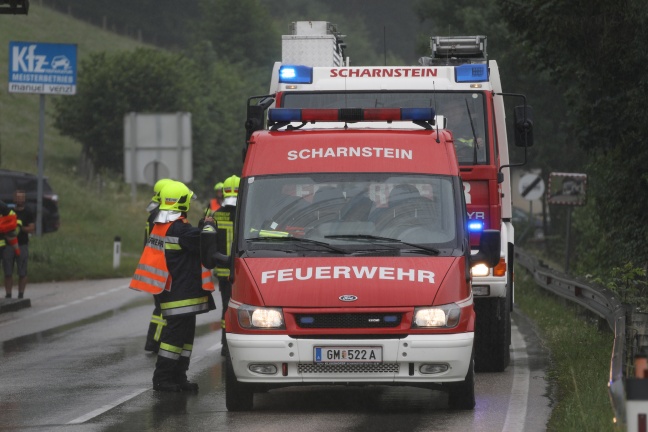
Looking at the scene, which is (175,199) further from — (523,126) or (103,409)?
(523,126)

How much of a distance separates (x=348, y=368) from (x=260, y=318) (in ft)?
2.48

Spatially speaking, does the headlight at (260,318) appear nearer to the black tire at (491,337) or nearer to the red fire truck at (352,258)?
the red fire truck at (352,258)

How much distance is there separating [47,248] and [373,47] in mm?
Answer: 116153

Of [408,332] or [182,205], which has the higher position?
[182,205]

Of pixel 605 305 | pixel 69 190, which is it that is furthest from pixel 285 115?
pixel 69 190

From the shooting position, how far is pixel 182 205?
13.7 m

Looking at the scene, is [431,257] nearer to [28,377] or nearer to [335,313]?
[335,313]

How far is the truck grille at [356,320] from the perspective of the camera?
11.5 m

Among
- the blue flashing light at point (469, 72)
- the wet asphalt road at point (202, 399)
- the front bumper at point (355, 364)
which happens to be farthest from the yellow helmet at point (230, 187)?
the front bumper at point (355, 364)

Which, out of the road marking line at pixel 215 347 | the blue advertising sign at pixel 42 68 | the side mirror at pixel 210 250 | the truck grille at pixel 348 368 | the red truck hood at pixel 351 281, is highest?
the blue advertising sign at pixel 42 68

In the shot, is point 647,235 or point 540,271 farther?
point 540,271

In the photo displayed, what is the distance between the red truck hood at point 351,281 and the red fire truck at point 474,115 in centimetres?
311

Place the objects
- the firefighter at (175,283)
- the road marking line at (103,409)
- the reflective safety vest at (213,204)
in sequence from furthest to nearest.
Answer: the reflective safety vest at (213,204), the firefighter at (175,283), the road marking line at (103,409)

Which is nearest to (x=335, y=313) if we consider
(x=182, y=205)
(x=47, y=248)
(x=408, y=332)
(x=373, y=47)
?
(x=408, y=332)
